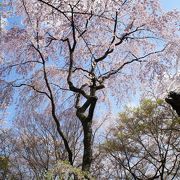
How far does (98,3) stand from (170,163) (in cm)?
1013

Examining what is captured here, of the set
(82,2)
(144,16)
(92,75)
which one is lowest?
(92,75)

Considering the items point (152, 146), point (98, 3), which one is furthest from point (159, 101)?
point (98, 3)

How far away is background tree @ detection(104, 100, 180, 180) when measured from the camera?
15.3 metres

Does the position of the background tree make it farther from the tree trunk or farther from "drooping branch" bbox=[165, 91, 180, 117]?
"drooping branch" bbox=[165, 91, 180, 117]

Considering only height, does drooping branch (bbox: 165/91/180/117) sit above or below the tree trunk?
below

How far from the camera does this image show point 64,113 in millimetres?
15391

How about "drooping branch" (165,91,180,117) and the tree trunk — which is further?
the tree trunk

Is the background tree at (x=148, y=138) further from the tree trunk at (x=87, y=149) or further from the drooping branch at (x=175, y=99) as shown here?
the drooping branch at (x=175, y=99)

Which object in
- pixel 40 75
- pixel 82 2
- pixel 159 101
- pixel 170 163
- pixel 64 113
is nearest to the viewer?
pixel 82 2

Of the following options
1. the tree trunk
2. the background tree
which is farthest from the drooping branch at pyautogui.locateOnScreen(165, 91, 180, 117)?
the background tree

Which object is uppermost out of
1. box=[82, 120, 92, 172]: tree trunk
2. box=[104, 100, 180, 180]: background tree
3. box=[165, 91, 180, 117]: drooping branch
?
box=[104, 100, 180, 180]: background tree

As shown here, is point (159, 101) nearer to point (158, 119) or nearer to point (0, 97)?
point (158, 119)

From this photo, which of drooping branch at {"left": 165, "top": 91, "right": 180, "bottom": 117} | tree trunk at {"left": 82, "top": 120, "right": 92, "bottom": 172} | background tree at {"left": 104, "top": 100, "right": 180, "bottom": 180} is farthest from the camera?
background tree at {"left": 104, "top": 100, "right": 180, "bottom": 180}

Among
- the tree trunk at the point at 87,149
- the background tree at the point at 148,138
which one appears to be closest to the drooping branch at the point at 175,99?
the tree trunk at the point at 87,149
